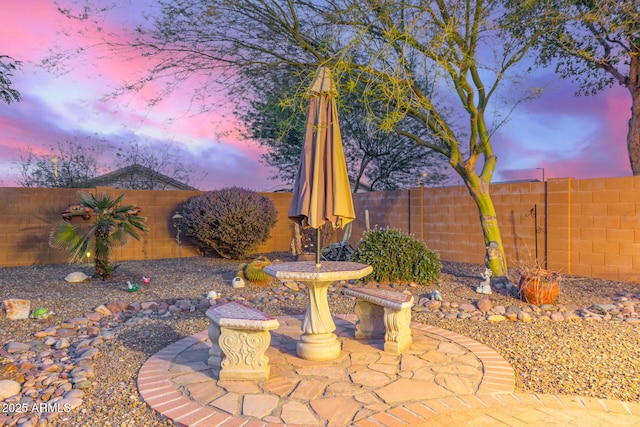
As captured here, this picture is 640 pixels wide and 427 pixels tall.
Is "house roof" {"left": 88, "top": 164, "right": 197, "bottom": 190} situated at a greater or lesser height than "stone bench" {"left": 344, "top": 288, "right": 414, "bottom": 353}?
greater

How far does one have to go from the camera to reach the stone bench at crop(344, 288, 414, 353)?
4113 mm

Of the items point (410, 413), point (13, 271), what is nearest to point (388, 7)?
point (410, 413)

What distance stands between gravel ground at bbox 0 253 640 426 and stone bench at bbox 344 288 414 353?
0.98 m

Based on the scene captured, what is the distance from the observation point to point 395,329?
415cm

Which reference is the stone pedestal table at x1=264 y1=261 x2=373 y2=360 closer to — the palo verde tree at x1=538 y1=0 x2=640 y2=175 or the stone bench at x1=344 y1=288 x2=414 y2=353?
the stone bench at x1=344 y1=288 x2=414 y2=353

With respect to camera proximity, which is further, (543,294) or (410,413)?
(543,294)

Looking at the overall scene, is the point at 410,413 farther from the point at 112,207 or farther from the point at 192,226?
the point at 192,226

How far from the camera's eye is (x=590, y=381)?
3.58 metres

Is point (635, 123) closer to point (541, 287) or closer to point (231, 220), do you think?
point (541, 287)

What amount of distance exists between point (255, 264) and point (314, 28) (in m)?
4.69

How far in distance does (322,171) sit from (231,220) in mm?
6835

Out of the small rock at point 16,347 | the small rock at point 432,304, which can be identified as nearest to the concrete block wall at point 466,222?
the small rock at point 432,304

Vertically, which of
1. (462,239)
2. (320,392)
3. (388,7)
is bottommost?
(320,392)

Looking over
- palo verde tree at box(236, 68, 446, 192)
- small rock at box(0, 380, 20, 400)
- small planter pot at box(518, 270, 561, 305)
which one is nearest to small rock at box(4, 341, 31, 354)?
small rock at box(0, 380, 20, 400)
